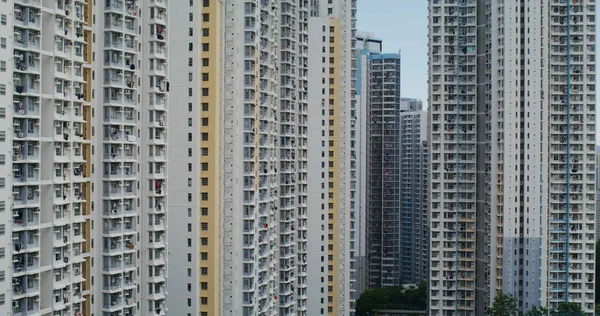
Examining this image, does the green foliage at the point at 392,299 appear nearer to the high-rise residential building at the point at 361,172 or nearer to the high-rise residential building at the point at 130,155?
the high-rise residential building at the point at 361,172

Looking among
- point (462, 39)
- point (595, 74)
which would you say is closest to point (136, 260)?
point (462, 39)

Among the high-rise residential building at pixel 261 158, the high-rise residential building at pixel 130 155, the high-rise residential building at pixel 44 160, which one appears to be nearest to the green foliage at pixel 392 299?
the high-rise residential building at pixel 261 158

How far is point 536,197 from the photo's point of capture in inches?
4136

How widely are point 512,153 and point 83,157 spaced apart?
2534 inches

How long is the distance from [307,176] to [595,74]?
4388 centimetres

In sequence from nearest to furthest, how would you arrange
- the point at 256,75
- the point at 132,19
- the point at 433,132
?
1. the point at 132,19
2. the point at 256,75
3. the point at 433,132

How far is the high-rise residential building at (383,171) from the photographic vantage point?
158 meters

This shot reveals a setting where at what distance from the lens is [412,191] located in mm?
163000

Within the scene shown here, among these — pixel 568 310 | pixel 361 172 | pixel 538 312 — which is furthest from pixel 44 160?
pixel 361 172

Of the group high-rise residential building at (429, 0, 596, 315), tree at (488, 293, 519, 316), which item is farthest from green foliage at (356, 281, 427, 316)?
tree at (488, 293, 519, 316)

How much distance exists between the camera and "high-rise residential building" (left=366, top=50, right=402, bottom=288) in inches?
6216

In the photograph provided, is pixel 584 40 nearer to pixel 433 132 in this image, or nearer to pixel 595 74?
pixel 595 74

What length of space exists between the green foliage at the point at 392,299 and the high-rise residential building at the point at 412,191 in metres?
12.5

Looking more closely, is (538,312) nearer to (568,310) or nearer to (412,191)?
(568,310)
